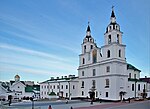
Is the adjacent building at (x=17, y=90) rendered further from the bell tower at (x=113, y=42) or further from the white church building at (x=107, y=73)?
the bell tower at (x=113, y=42)

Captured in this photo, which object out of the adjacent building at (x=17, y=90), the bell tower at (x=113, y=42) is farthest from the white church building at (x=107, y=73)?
the adjacent building at (x=17, y=90)

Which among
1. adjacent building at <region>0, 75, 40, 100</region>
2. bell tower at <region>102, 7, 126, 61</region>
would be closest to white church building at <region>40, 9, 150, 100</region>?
bell tower at <region>102, 7, 126, 61</region>

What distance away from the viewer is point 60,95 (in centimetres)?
4981

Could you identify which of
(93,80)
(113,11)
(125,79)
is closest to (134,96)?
(125,79)

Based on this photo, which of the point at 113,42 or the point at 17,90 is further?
the point at 17,90

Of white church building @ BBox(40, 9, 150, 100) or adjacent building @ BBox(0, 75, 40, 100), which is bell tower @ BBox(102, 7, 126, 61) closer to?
white church building @ BBox(40, 9, 150, 100)

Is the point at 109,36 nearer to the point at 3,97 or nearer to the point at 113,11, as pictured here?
the point at 113,11

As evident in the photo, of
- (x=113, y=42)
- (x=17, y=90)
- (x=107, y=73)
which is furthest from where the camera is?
(x=17, y=90)

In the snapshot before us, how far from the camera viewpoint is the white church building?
3644cm

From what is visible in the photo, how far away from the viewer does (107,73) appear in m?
37.9

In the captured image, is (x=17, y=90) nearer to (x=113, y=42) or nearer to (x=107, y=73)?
(x=107, y=73)

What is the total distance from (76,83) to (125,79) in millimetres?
13304

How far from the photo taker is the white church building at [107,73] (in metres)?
36.4

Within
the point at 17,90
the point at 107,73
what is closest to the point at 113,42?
the point at 107,73
